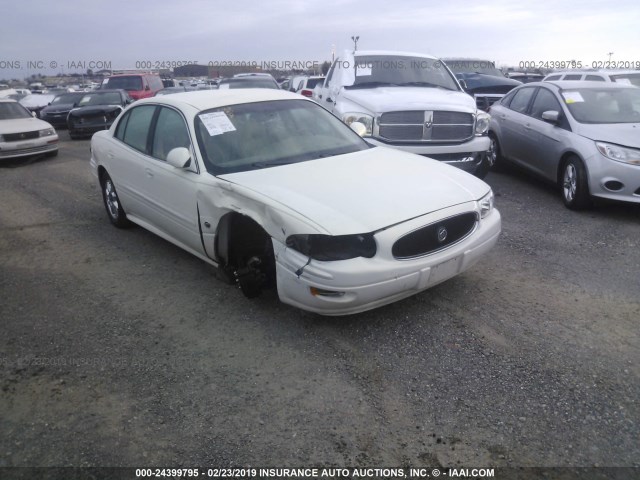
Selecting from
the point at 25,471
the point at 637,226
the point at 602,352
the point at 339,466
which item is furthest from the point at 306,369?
the point at 637,226

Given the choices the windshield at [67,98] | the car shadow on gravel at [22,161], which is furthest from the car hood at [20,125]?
the windshield at [67,98]

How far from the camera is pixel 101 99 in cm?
1540

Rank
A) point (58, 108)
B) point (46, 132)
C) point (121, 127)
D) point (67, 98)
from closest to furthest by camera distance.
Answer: point (121, 127) → point (46, 132) → point (58, 108) → point (67, 98)

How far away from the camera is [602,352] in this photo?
11.1 feet

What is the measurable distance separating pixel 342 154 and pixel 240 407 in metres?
2.48

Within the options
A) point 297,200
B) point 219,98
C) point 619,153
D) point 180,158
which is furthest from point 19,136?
point 619,153

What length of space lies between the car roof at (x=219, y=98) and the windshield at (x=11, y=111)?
869 centimetres

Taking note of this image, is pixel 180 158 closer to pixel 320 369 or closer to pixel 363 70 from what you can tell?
pixel 320 369

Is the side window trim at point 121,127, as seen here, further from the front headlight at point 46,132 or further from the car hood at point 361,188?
the front headlight at point 46,132

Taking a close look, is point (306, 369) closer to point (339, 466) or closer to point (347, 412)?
point (347, 412)

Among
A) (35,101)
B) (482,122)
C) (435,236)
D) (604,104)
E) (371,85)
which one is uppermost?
(371,85)

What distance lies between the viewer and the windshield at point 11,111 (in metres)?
12.0

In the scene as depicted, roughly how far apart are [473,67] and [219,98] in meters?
12.1

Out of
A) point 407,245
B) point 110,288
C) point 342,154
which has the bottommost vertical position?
point 110,288
